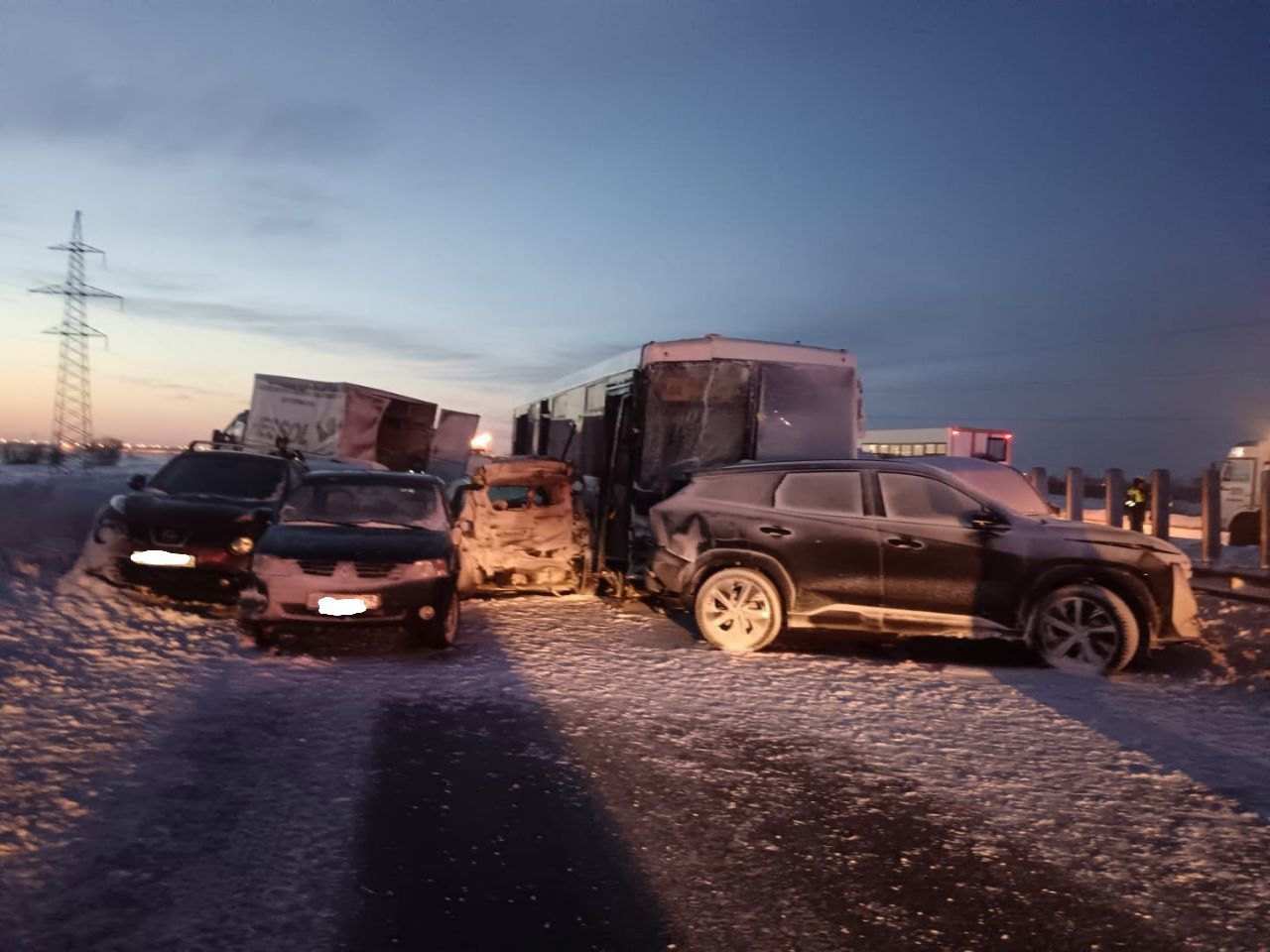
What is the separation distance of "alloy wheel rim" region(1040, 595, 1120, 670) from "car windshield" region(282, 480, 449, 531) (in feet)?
18.7

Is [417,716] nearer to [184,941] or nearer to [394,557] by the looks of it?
[394,557]

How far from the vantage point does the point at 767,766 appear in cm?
637

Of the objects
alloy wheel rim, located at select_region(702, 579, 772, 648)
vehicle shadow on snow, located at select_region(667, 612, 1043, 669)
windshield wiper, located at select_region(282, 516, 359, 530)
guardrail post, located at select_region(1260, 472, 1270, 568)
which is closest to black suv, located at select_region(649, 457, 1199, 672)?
alloy wheel rim, located at select_region(702, 579, 772, 648)

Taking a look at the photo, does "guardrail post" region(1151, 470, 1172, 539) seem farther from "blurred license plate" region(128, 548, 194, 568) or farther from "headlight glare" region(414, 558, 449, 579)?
"blurred license plate" region(128, 548, 194, 568)

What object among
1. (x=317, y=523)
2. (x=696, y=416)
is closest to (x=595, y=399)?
(x=696, y=416)

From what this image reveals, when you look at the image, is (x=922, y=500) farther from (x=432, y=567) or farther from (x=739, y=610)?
(x=432, y=567)

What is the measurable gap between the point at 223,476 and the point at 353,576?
4.41 meters

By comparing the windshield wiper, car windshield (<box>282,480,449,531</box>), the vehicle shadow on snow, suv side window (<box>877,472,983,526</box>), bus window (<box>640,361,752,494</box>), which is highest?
bus window (<box>640,361,752,494</box>)

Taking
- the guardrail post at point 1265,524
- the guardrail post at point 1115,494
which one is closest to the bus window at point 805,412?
the guardrail post at point 1265,524

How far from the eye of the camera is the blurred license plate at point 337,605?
9.39 meters

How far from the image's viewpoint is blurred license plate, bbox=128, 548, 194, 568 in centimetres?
1125

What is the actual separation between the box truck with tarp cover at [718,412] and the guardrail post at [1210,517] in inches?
273

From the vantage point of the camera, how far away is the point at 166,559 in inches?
443

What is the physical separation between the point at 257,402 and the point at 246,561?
13.3m
